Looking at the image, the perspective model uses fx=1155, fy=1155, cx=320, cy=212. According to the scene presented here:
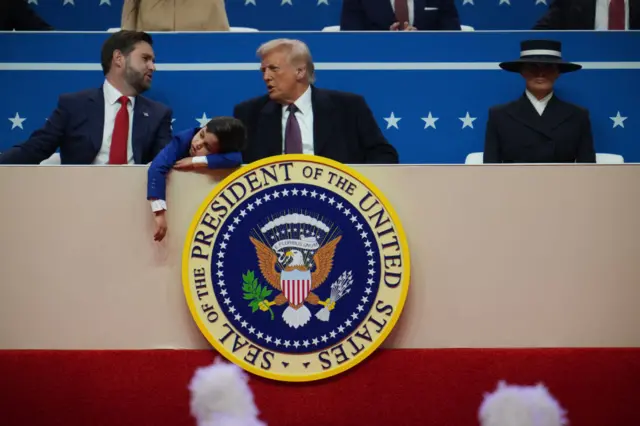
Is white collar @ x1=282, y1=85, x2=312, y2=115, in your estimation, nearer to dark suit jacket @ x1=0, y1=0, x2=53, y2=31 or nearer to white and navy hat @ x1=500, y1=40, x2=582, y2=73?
white and navy hat @ x1=500, y1=40, x2=582, y2=73

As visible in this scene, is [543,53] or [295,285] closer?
[295,285]

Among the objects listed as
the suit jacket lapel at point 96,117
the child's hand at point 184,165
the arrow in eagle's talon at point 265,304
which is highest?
the suit jacket lapel at point 96,117

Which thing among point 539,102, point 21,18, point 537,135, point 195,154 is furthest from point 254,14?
point 195,154

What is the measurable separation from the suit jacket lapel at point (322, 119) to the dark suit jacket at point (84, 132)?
61cm

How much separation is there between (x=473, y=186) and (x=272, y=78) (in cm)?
104

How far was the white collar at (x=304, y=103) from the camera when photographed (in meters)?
4.21

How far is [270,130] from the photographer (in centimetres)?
414

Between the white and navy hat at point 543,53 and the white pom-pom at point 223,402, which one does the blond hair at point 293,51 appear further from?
the white pom-pom at point 223,402

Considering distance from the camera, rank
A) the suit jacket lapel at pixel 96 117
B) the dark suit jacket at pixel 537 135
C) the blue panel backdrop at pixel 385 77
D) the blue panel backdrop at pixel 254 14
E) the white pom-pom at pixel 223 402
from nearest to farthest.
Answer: the white pom-pom at pixel 223 402 → the suit jacket lapel at pixel 96 117 → the dark suit jacket at pixel 537 135 → the blue panel backdrop at pixel 385 77 → the blue panel backdrop at pixel 254 14

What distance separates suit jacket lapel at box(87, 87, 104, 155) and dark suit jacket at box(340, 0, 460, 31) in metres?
1.75

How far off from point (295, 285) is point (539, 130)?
5.89ft

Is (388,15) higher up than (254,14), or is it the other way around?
(254,14)

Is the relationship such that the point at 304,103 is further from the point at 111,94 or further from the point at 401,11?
the point at 401,11

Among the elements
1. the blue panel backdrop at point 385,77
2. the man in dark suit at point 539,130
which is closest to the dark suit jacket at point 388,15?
the blue panel backdrop at point 385,77
